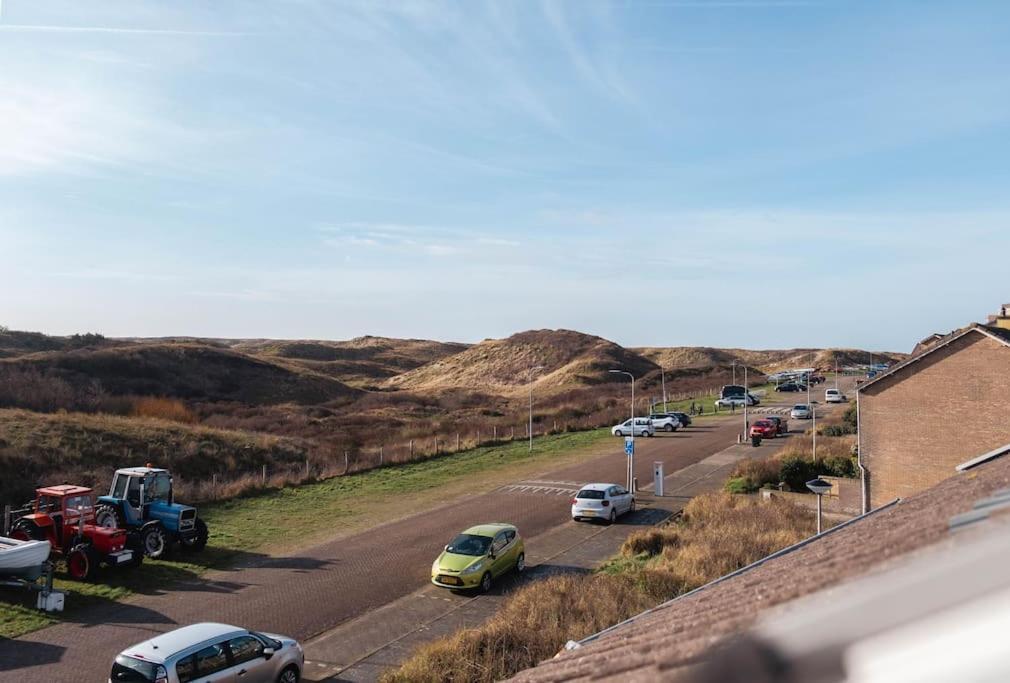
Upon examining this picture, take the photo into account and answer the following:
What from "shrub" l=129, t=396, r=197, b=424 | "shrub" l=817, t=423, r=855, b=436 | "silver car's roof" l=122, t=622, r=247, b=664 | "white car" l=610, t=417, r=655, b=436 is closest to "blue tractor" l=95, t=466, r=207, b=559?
"silver car's roof" l=122, t=622, r=247, b=664

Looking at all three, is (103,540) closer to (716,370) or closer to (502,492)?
(502,492)

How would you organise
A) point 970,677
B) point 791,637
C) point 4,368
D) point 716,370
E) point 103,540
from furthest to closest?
point 716,370 → point 4,368 → point 103,540 → point 791,637 → point 970,677

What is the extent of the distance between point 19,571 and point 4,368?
47.6 m

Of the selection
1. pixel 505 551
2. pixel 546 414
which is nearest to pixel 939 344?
pixel 505 551

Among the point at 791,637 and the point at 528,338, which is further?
the point at 528,338

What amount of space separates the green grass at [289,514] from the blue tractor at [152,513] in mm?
520

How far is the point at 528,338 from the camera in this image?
13812cm

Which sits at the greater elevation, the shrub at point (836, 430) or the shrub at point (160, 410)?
the shrub at point (160, 410)

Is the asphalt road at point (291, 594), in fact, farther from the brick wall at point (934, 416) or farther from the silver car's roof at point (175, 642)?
the brick wall at point (934, 416)

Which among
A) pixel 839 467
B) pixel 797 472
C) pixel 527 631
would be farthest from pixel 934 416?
pixel 527 631

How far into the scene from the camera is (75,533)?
66.9ft

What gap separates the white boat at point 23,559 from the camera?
17.4 m

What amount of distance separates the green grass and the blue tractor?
1.71 ft

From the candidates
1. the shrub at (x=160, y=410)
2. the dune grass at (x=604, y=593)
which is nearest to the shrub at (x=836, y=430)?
the dune grass at (x=604, y=593)
